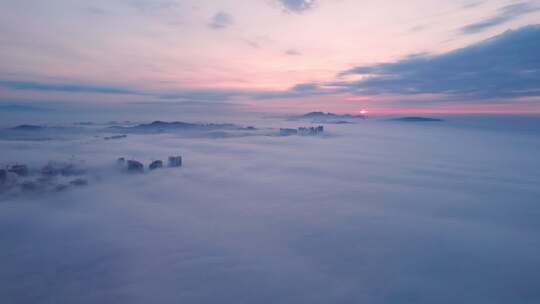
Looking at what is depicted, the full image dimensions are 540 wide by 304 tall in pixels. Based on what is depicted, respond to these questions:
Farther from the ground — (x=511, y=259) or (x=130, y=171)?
(x=130, y=171)

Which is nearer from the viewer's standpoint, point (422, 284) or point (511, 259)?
point (422, 284)

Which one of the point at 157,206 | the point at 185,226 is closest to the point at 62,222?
the point at 157,206

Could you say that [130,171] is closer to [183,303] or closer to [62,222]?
[62,222]

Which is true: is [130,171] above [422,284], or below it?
above

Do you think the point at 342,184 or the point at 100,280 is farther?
the point at 342,184

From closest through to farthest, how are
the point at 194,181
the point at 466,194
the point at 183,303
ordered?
the point at 183,303, the point at 466,194, the point at 194,181

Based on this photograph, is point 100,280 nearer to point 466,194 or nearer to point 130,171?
point 130,171

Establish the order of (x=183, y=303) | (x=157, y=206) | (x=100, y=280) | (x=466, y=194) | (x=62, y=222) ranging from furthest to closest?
(x=466, y=194) < (x=157, y=206) < (x=62, y=222) < (x=100, y=280) < (x=183, y=303)

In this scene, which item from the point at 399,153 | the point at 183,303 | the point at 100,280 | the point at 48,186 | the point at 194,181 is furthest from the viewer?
the point at 399,153

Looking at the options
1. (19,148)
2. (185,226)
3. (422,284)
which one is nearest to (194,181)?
(185,226)
